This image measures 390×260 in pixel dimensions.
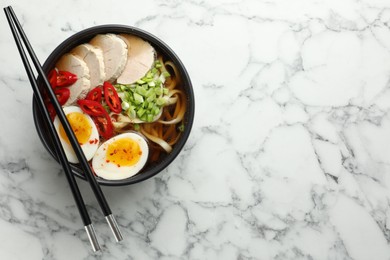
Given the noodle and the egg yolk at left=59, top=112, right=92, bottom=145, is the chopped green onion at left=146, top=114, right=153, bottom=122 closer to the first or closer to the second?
the noodle

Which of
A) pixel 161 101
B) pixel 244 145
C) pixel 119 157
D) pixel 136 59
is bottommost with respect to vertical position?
pixel 244 145

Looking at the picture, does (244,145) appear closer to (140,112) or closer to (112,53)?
(140,112)

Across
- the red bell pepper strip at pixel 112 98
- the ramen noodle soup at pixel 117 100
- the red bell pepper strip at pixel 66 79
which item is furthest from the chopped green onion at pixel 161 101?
the red bell pepper strip at pixel 66 79

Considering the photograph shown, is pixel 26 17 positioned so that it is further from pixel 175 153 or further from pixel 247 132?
pixel 247 132

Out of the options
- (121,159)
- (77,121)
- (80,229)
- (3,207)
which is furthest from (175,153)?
(3,207)

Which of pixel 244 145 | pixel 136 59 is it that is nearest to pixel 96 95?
pixel 136 59

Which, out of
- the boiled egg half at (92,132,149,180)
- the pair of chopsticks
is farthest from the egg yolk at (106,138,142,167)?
the pair of chopsticks

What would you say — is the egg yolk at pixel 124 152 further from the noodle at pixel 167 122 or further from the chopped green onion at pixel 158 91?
the chopped green onion at pixel 158 91
